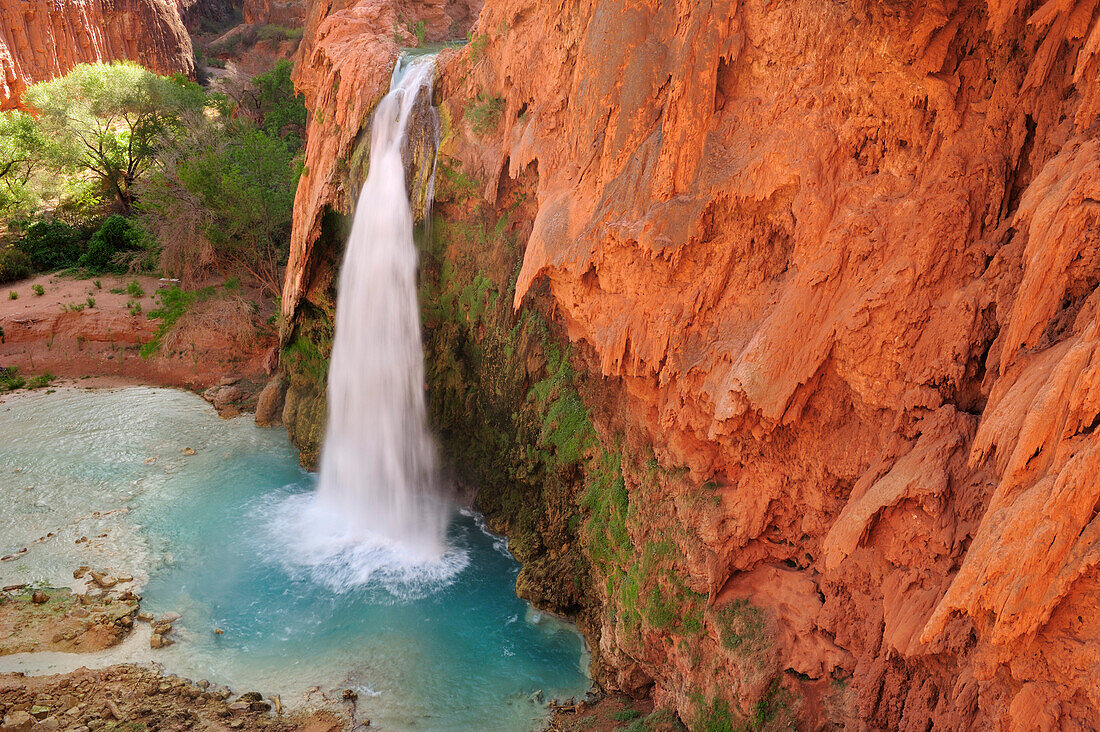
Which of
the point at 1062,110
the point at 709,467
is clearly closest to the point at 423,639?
the point at 709,467

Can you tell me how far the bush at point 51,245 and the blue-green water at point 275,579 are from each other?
1035cm

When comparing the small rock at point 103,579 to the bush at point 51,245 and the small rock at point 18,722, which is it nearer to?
the small rock at point 18,722

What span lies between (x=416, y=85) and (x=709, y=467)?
10381 mm

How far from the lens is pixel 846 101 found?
6.41m

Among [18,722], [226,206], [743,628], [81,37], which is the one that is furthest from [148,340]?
[743,628]

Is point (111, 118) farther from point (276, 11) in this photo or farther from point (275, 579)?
point (275, 579)

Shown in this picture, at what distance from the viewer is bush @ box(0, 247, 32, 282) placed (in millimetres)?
23688

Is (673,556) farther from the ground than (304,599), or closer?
→ farther from the ground

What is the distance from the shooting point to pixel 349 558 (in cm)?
1262

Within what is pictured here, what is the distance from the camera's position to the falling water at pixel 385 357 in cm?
1412

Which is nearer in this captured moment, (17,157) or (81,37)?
(17,157)

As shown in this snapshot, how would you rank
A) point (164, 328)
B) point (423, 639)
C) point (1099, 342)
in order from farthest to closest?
1. point (164, 328)
2. point (423, 639)
3. point (1099, 342)

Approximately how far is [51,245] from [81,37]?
13.3m

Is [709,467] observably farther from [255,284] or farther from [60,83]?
[60,83]
